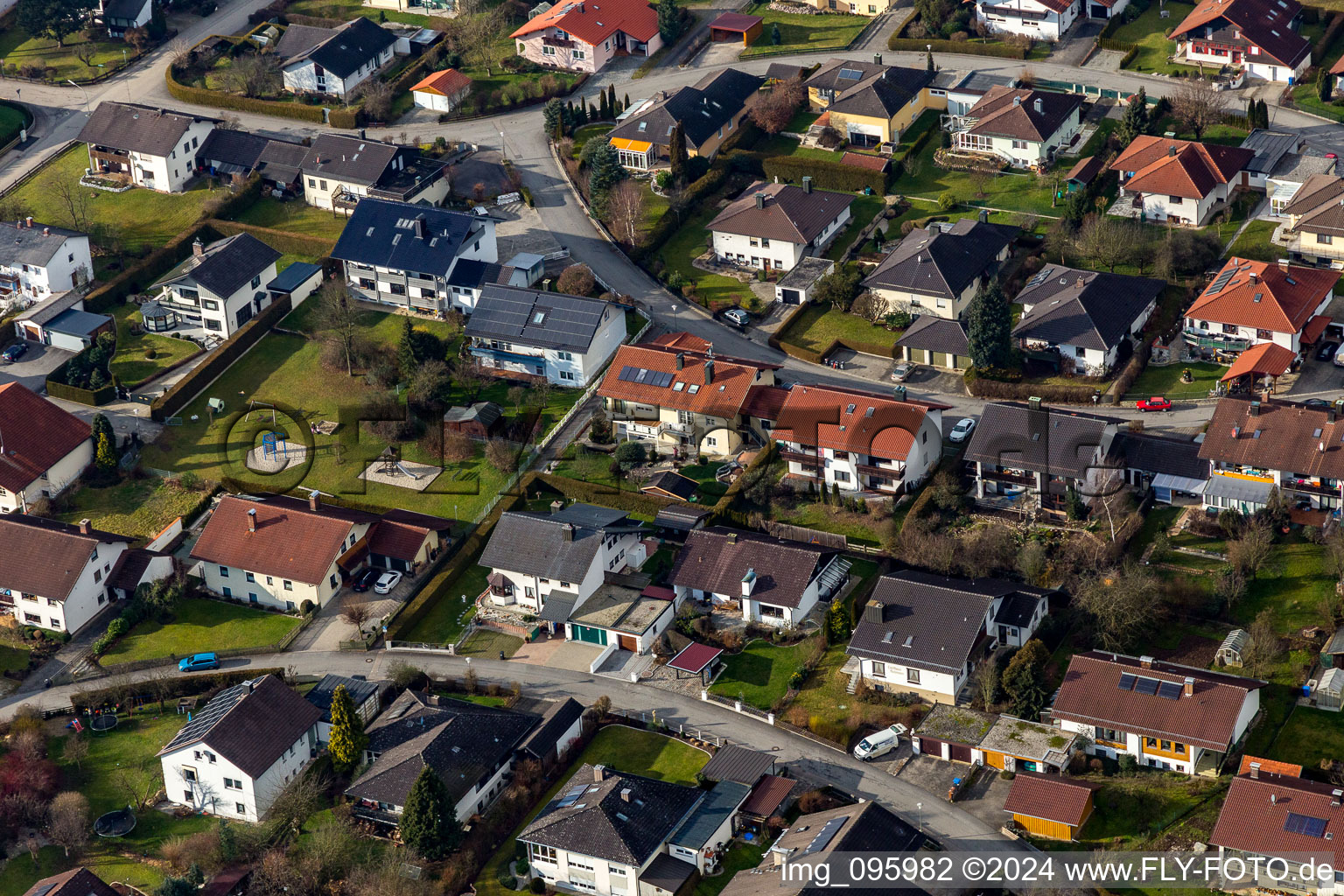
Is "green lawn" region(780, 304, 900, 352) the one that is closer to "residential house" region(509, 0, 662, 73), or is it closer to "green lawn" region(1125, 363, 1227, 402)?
"green lawn" region(1125, 363, 1227, 402)

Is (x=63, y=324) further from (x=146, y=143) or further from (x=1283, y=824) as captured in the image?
(x=1283, y=824)

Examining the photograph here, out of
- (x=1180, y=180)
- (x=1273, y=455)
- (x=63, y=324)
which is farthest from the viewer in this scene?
(x=1180, y=180)

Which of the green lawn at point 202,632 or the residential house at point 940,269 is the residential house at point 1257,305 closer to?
the residential house at point 940,269

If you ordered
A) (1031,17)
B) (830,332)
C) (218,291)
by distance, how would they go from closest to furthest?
(830,332) < (218,291) < (1031,17)

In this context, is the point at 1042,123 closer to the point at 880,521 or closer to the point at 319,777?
the point at 880,521

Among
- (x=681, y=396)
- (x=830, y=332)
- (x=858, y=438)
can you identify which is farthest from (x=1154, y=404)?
(x=681, y=396)

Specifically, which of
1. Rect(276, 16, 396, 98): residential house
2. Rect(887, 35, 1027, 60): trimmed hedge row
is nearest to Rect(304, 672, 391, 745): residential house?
Rect(276, 16, 396, 98): residential house

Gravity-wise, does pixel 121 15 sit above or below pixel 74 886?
above
